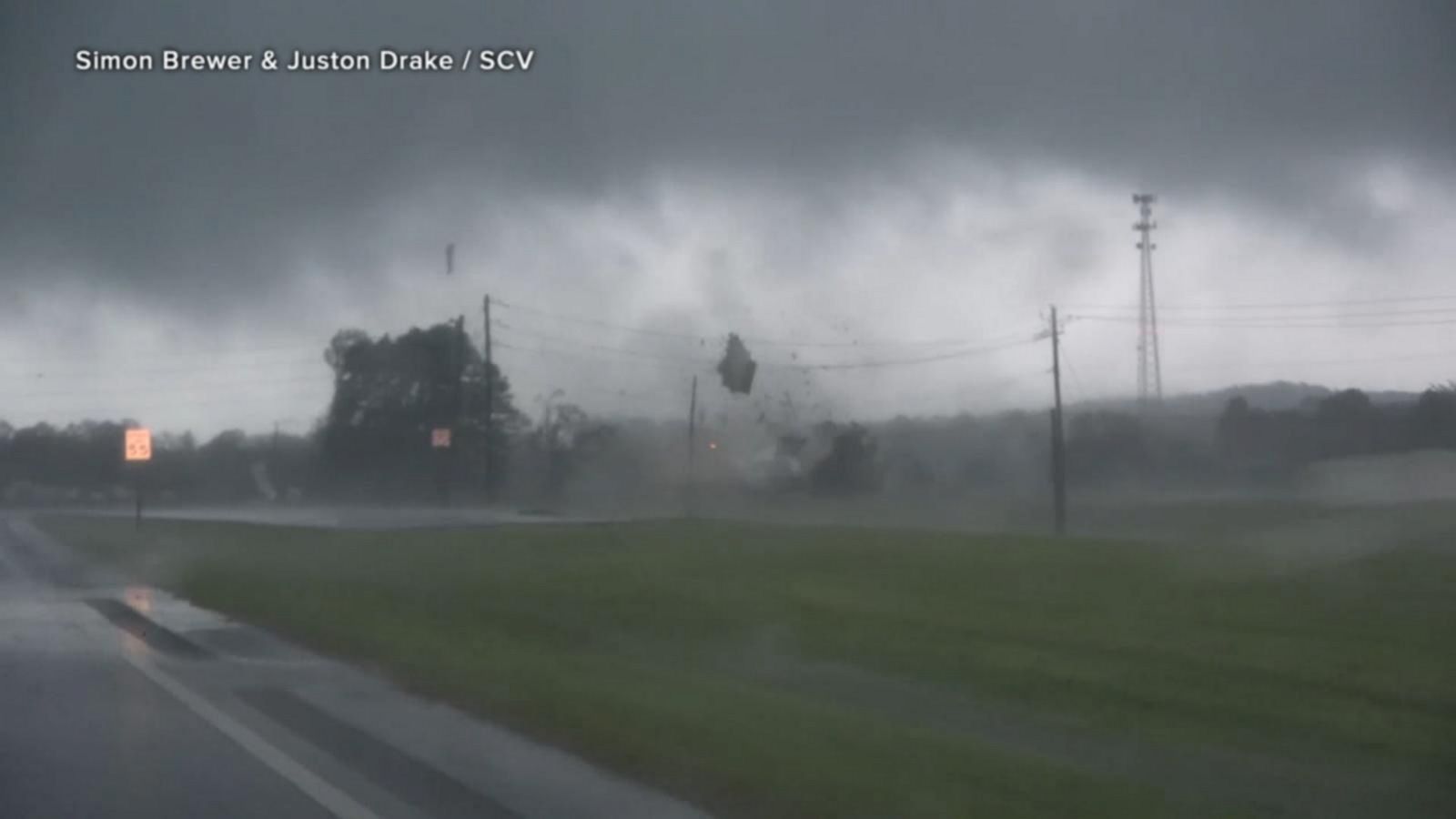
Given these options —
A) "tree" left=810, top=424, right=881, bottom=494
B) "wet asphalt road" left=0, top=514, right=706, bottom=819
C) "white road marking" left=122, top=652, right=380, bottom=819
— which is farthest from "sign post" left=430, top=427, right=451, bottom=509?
"white road marking" left=122, top=652, right=380, bottom=819

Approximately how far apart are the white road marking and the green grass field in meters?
1.93

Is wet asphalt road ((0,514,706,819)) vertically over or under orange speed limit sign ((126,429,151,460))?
under

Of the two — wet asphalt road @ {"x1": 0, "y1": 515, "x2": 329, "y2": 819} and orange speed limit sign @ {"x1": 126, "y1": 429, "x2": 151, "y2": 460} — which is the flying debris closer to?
orange speed limit sign @ {"x1": 126, "y1": 429, "x2": 151, "y2": 460}

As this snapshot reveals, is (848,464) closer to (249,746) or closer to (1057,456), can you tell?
(1057,456)

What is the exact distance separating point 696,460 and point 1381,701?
1860 inches

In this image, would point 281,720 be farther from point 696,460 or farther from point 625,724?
point 696,460

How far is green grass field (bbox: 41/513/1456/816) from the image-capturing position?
11609 mm

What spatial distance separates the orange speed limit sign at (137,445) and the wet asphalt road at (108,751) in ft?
96.0

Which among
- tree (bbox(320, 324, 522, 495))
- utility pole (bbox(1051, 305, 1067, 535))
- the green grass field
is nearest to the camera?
the green grass field

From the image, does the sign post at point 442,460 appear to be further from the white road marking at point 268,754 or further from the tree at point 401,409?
the white road marking at point 268,754

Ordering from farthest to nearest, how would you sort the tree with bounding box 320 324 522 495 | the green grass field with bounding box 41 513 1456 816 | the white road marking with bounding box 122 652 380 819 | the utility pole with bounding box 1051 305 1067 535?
1. the tree with bounding box 320 324 522 495
2. the utility pole with bounding box 1051 305 1067 535
3. the green grass field with bounding box 41 513 1456 816
4. the white road marking with bounding box 122 652 380 819

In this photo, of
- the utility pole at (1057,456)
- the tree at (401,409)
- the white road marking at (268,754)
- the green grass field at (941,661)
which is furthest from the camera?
the tree at (401,409)

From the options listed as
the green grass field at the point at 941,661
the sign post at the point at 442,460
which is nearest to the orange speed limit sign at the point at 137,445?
the sign post at the point at 442,460

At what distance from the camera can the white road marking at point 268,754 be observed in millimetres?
10758
